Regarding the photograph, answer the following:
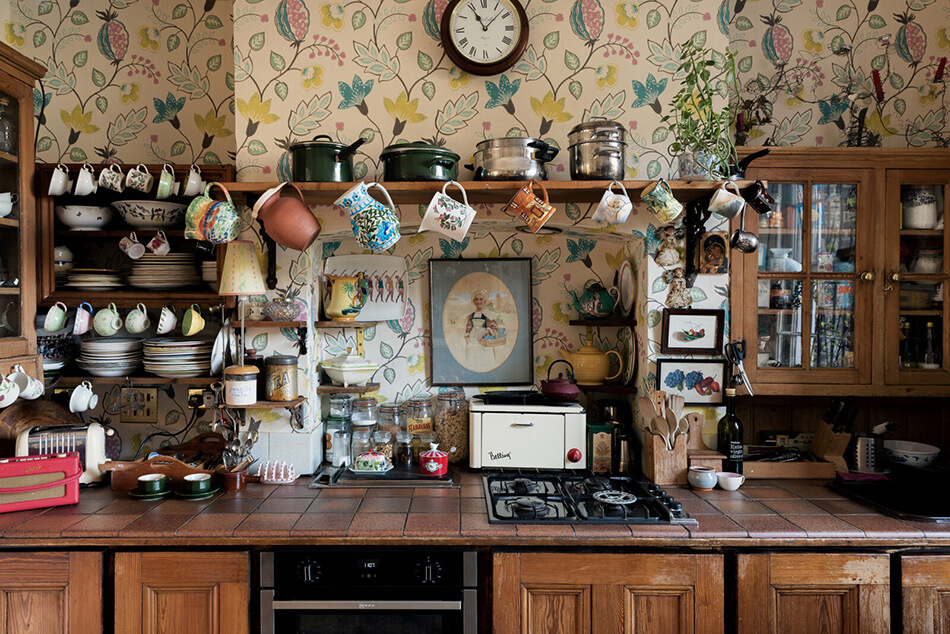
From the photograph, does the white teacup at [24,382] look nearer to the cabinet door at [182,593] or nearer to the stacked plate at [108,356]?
the stacked plate at [108,356]

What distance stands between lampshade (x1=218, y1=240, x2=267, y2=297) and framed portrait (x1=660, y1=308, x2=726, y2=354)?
1.52 meters

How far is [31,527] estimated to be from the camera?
70.1 inches

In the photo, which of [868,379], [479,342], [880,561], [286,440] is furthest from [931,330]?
[286,440]

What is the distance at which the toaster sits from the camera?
6.77ft

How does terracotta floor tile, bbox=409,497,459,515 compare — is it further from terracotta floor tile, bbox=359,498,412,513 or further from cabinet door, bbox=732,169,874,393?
cabinet door, bbox=732,169,874,393

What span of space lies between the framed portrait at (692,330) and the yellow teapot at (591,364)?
249 mm

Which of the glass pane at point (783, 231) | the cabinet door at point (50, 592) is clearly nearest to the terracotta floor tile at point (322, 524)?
the cabinet door at point (50, 592)

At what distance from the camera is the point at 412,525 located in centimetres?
180

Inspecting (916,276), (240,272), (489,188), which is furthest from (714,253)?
(240,272)

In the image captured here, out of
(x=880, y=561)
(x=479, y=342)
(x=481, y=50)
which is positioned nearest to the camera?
(x=880, y=561)

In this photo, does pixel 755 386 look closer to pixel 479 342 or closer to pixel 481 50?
pixel 479 342

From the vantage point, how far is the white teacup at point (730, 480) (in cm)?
211

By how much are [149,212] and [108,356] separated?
576mm

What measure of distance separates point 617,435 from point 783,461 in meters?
0.62
